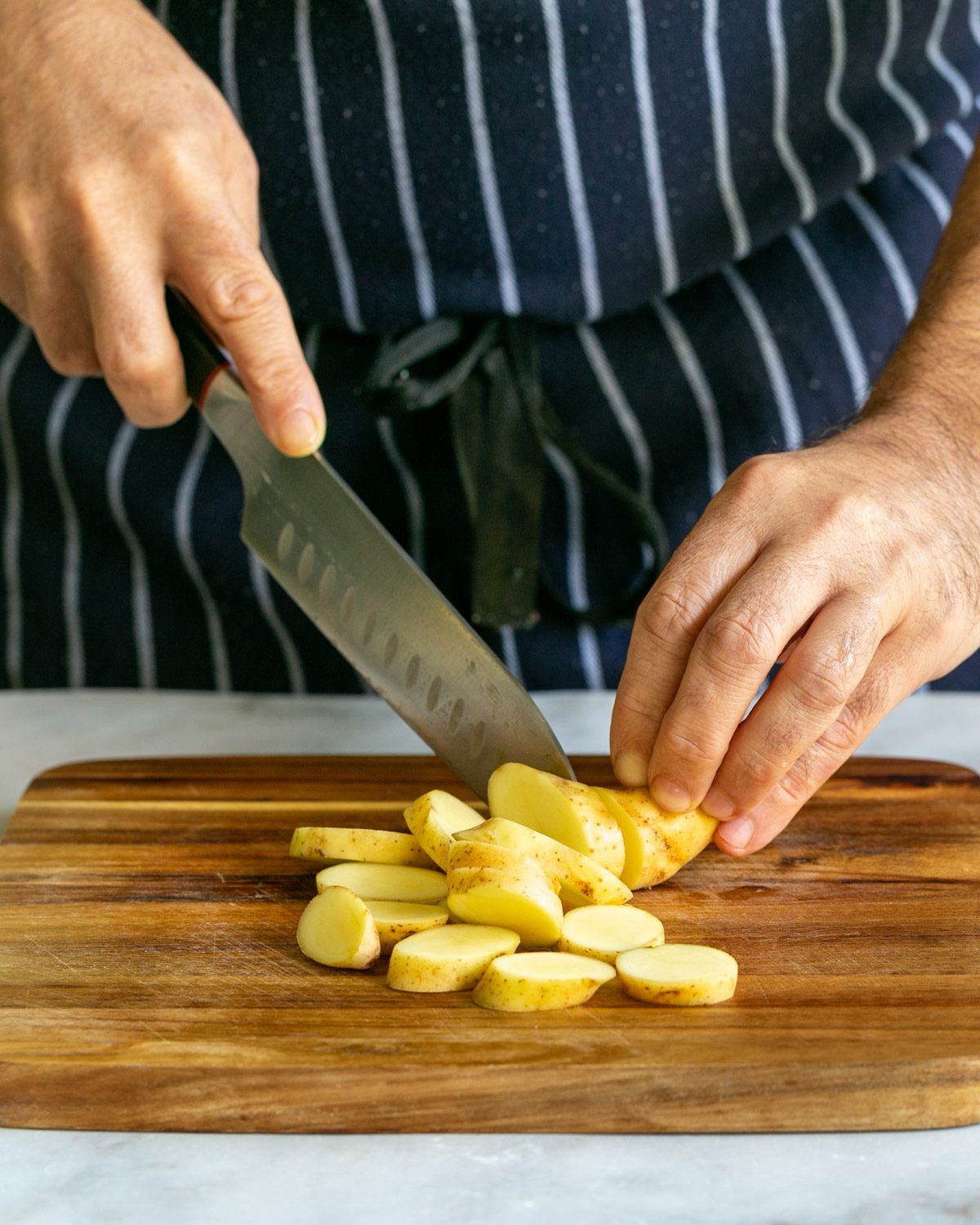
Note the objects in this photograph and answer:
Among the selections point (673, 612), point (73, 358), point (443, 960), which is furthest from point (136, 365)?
point (443, 960)

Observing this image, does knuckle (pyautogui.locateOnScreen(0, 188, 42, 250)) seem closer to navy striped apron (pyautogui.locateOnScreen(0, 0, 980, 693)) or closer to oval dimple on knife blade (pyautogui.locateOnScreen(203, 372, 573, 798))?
oval dimple on knife blade (pyautogui.locateOnScreen(203, 372, 573, 798))

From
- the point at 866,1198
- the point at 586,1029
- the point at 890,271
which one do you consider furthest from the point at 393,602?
the point at 890,271

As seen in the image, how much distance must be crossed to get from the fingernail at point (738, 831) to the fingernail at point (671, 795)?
6cm

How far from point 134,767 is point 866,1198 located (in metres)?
0.97

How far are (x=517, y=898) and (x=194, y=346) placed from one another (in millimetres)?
708

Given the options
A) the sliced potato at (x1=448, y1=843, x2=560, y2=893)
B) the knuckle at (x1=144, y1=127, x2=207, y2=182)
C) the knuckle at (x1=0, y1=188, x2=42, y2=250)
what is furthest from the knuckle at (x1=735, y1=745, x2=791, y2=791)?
the knuckle at (x1=0, y1=188, x2=42, y2=250)

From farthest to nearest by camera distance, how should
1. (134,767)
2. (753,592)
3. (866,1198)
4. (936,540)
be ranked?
(134,767)
(936,540)
(753,592)
(866,1198)

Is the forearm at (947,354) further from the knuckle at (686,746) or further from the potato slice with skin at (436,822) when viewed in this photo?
the potato slice with skin at (436,822)

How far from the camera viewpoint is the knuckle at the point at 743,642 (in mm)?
1255

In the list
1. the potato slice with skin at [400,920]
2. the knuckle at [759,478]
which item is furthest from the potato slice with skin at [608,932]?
the knuckle at [759,478]

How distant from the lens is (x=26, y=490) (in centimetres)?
208

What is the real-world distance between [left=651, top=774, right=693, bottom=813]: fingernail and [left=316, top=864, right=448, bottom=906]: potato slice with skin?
0.72ft

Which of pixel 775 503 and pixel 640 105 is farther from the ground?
pixel 640 105

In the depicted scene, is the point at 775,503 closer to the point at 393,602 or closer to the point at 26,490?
the point at 393,602
